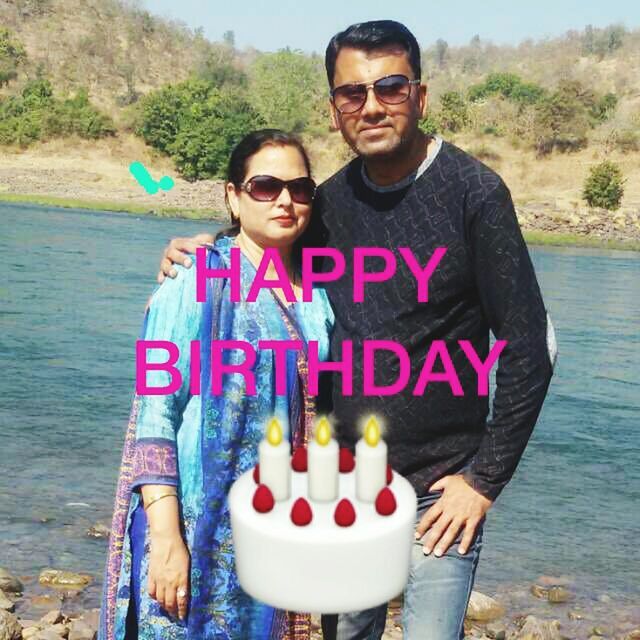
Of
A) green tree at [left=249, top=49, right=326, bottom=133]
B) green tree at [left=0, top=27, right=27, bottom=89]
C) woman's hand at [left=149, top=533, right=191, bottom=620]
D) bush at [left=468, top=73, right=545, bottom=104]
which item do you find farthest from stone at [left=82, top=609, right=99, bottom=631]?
bush at [left=468, top=73, right=545, bottom=104]

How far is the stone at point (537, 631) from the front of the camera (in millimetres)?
4680

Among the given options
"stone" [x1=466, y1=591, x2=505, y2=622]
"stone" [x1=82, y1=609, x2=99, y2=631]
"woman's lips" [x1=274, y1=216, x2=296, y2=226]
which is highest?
"woman's lips" [x1=274, y1=216, x2=296, y2=226]

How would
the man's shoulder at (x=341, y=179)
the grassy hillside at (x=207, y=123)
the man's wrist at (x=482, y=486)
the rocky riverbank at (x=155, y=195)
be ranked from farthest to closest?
the grassy hillside at (x=207, y=123)
the rocky riverbank at (x=155, y=195)
the man's shoulder at (x=341, y=179)
the man's wrist at (x=482, y=486)

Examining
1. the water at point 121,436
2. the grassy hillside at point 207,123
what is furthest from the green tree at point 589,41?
the water at point 121,436

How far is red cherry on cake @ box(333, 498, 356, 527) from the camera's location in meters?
1.38

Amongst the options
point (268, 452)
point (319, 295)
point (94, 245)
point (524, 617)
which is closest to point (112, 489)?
point (524, 617)

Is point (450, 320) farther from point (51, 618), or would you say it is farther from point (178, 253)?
point (51, 618)

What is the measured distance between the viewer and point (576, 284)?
21.1 m

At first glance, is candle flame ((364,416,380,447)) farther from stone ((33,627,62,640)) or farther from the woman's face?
stone ((33,627,62,640))

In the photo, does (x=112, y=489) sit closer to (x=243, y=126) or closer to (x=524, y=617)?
(x=524, y=617)

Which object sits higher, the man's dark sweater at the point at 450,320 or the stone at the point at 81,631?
the man's dark sweater at the point at 450,320

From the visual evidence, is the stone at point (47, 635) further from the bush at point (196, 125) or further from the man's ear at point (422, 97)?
the bush at point (196, 125)

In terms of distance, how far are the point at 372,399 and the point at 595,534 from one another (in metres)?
4.42

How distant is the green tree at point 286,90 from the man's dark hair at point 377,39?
49.0 meters
